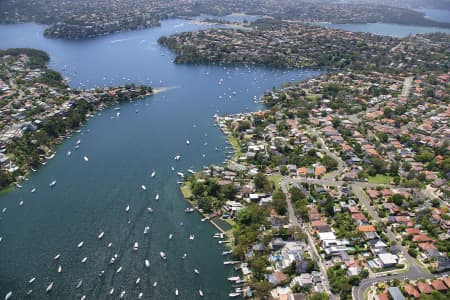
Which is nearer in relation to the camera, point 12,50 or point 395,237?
point 395,237

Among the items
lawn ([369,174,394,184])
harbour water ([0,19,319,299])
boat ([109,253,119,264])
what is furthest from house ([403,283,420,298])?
boat ([109,253,119,264])

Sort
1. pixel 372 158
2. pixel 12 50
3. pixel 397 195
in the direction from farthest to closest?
pixel 12 50 → pixel 372 158 → pixel 397 195

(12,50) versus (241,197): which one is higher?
(12,50)

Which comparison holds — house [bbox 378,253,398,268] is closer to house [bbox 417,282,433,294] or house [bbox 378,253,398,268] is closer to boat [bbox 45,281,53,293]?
house [bbox 417,282,433,294]

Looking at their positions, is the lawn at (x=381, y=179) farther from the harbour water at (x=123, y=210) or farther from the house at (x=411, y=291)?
the harbour water at (x=123, y=210)

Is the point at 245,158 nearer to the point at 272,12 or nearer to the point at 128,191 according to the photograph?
the point at 128,191

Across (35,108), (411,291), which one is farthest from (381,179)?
(35,108)

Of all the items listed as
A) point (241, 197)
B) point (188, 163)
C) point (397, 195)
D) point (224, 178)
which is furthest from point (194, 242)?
point (397, 195)

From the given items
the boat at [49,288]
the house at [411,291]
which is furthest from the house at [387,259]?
the boat at [49,288]
